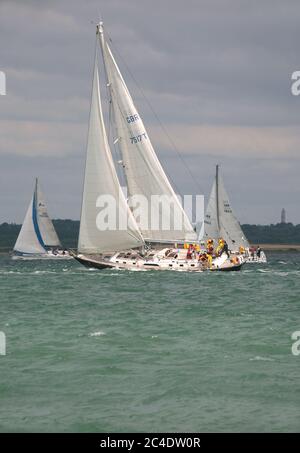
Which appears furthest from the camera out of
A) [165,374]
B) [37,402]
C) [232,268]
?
[232,268]

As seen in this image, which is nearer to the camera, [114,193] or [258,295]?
[258,295]

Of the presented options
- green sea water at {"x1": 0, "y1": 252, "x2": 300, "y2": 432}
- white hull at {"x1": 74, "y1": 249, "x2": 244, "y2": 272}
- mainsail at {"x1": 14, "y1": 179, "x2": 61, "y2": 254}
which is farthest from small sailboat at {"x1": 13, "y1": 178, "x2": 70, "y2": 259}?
green sea water at {"x1": 0, "y1": 252, "x2": 300, "y2": 432}

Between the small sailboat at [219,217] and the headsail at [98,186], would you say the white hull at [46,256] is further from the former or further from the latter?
the headsail at [98,186]

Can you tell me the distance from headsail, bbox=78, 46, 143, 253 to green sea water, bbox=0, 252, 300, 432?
23.0 m

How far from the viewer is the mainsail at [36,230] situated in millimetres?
119775

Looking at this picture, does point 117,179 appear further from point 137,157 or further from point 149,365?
point 149,365

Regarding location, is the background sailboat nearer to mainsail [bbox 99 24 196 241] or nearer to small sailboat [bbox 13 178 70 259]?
mainsail [bbox 99 24 196 241]

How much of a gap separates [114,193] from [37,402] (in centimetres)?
4587

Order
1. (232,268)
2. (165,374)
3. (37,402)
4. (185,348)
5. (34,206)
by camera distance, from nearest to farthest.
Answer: (37,402), (165,374), (185,348), (232,268), (34,206)

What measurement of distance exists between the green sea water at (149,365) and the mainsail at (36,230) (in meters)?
78.6

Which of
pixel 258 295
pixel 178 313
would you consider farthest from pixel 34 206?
pixel 178 313

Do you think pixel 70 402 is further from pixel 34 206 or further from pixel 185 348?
pixel 34 206

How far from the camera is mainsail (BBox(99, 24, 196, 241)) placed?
216 feet

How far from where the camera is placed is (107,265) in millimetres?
66250
